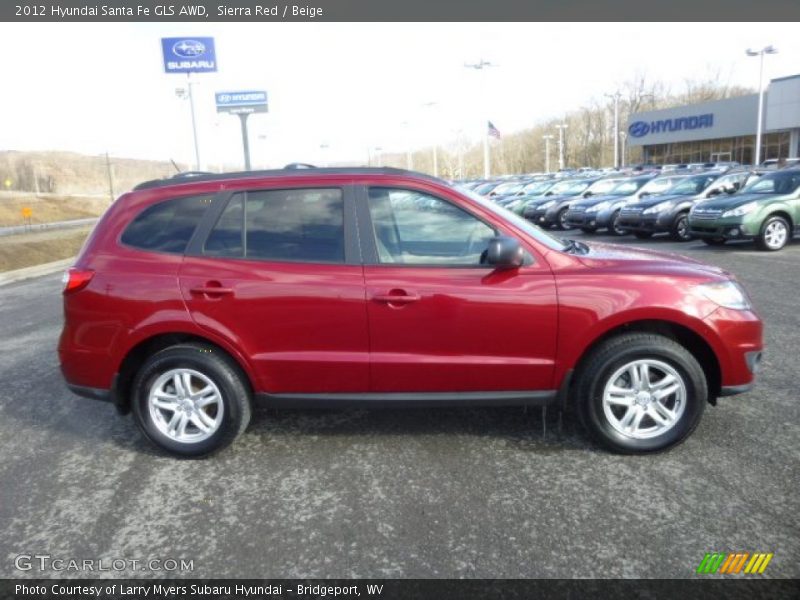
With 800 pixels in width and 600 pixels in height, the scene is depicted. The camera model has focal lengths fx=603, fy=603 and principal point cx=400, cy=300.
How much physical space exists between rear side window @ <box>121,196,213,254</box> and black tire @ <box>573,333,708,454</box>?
2.65m

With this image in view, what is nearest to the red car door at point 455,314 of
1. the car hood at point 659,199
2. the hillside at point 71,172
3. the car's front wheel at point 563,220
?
the car hood at point 659,199

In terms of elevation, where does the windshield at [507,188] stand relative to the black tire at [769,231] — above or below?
above

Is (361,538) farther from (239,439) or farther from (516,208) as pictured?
(516,208)

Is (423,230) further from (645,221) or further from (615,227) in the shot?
(615,227)

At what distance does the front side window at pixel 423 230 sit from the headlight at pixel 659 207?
12.0 m

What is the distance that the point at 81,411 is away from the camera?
4906mm

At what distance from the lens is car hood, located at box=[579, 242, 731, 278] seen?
378 cm

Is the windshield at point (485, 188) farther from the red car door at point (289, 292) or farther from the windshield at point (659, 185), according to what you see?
the red car door at point (289, 292)

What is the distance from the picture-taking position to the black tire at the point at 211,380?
12.5 feet

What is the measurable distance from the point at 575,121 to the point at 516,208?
251 feet

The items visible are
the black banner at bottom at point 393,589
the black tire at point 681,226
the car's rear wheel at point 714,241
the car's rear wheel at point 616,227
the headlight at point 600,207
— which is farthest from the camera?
the headlight at point 600,207

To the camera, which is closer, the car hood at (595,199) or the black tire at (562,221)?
the car hood at (595,199)

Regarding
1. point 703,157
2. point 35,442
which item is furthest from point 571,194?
point 703,157

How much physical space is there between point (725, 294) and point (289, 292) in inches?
106
